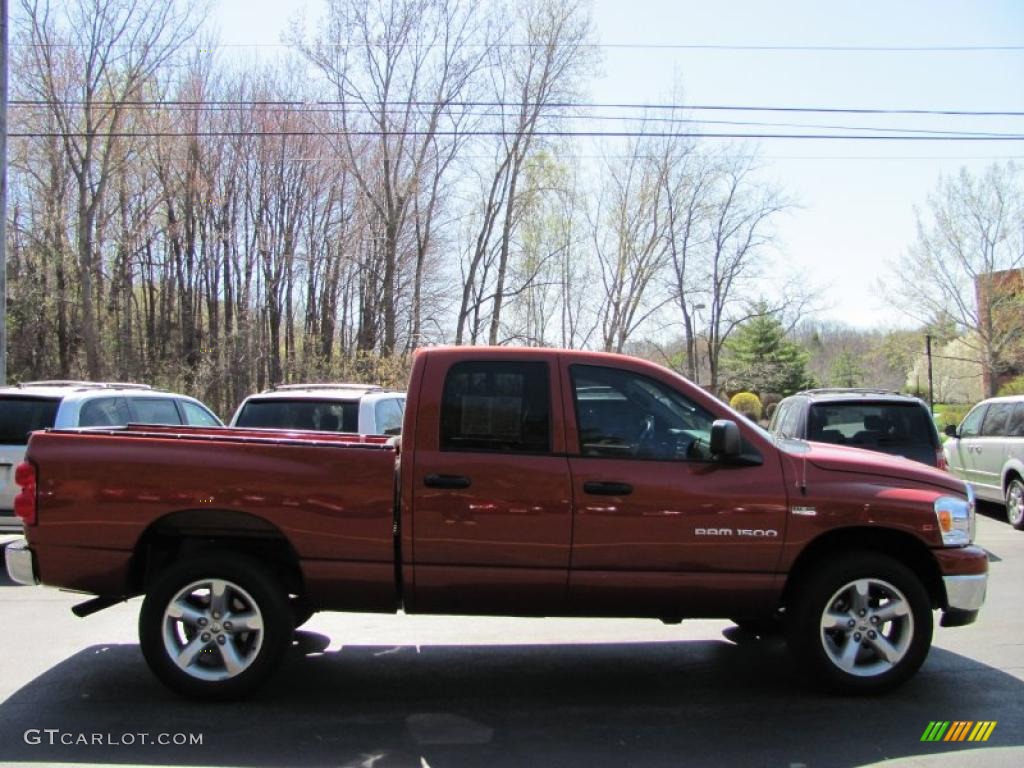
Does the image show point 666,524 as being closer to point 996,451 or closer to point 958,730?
point 958,730

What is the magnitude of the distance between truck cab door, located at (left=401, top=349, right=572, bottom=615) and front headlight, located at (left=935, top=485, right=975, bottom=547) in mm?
2200

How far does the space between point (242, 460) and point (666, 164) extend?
43619mm

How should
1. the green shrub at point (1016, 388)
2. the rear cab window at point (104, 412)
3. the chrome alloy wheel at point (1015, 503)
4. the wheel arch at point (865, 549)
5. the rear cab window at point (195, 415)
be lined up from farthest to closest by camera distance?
the green shrub at point (1016, 388) < the chrome alloy wheel at point (1015, 503) < the rear cab window at point (195, 415) < the rear cab window at point (104, 412) < the wheel arch at point (865, 549)

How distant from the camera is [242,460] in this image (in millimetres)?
4816

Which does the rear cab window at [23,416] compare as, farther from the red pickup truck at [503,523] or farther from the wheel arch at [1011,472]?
the wheel arch at [1011,472]

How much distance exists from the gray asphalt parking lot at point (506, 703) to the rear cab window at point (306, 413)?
2550mm

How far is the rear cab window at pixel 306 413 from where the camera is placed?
8.69 meters

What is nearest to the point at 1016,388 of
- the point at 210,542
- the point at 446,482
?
the point at 446,482

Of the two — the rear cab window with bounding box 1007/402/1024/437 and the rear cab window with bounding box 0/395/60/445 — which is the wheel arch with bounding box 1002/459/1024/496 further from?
the rear cab window with bounding box 0/395/60/445

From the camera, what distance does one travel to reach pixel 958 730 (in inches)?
177

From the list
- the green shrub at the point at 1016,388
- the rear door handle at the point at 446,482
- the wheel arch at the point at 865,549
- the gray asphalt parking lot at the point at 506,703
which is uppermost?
the green shrub at the point at 1016,388

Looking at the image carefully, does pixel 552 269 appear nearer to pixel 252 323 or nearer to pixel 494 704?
pixel 252 323

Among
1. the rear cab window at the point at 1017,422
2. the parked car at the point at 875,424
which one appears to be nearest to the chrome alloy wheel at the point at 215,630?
the parked car at the point at 875,424

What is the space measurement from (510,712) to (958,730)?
7.85 ft
